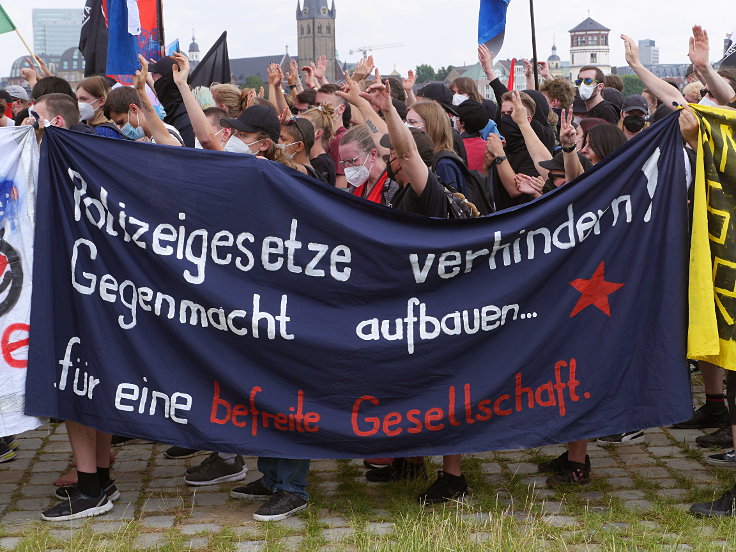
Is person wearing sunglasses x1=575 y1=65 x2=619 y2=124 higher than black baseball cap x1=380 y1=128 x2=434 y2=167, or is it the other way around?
person wearing sunglasses x1=575 y1=65 x2=619 y2=124

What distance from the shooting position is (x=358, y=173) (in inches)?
252

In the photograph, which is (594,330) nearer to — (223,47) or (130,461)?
(130,461)

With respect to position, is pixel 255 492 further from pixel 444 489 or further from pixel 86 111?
pixel 86 111

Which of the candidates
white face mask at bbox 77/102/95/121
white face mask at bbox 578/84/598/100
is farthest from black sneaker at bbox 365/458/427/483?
white face mask at bbox 578/84/598/100

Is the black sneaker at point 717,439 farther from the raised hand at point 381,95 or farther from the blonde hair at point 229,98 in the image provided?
the blonde hair at point 229,98

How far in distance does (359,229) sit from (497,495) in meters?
1.61

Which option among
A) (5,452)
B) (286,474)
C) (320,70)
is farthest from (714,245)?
(320,70)

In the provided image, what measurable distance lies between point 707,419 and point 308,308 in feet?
10.5

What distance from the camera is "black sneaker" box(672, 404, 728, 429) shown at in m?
7.00

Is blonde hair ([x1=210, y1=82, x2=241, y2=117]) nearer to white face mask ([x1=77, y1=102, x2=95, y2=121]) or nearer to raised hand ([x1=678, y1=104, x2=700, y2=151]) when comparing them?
white face mask ([x1=77, y1=102, x2=95, y2=121])

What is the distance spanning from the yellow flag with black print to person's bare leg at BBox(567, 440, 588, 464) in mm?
870

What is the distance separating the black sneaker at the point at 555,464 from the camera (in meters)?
5.97

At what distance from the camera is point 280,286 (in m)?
5.31

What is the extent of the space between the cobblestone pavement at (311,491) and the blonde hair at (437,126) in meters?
1.92
